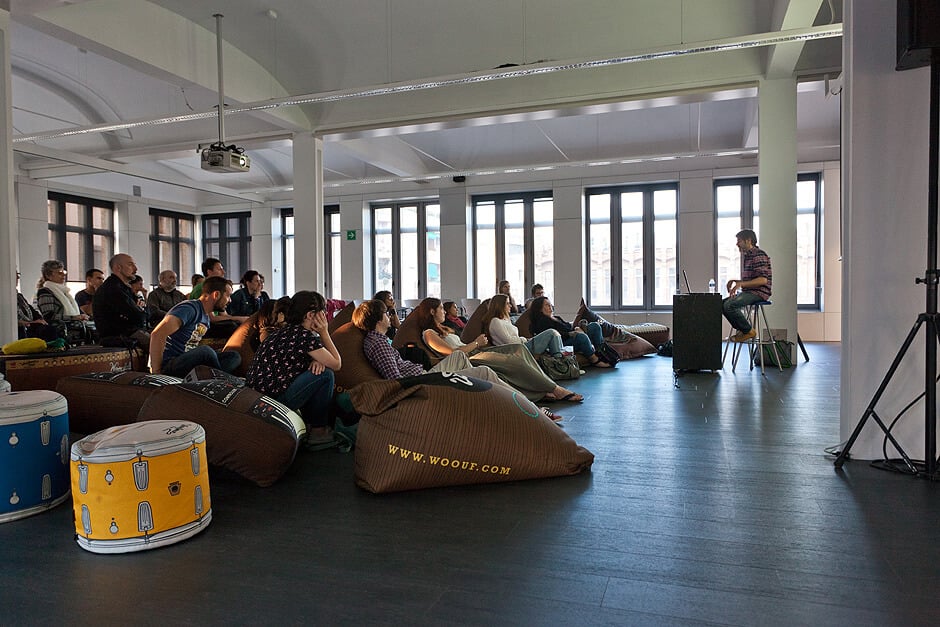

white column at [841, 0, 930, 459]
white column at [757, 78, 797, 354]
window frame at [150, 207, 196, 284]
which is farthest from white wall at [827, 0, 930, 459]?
window frame at [150, 207, 196, 284]

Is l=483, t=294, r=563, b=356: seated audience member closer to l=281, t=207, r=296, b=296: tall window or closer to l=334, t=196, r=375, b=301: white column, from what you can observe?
l=334, t=196, r=375, b=301: white column

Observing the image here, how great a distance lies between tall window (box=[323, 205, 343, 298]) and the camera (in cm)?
1655

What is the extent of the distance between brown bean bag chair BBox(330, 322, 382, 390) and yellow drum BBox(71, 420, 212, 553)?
187 centimetres

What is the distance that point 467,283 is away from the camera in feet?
48.3

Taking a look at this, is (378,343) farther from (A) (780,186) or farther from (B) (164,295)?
(A) (780,186)

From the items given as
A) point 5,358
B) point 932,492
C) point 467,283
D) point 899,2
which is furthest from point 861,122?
point 467,283

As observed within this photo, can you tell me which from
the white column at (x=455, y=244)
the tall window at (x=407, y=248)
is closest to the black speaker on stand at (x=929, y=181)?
the white column at (x=455, y=244)

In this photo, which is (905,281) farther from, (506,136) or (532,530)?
(506,136)

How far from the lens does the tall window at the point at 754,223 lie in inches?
503

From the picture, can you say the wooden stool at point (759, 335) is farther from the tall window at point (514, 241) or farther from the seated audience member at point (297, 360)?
the tall window at point (514, 241)

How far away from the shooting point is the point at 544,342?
7.03 metres

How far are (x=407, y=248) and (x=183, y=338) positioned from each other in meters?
11.3

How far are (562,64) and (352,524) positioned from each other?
18.5ft

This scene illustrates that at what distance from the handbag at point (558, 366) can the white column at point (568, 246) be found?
6782 mm
